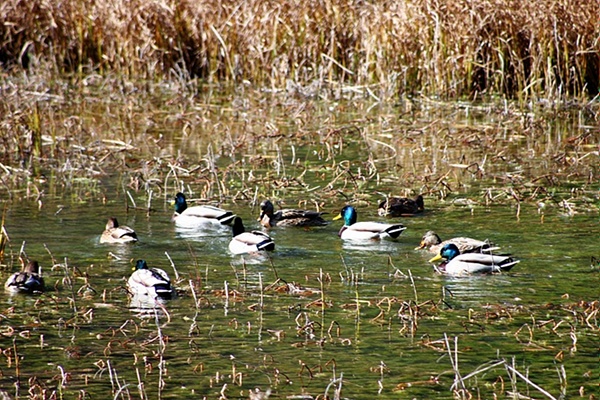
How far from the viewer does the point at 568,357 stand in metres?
7.55

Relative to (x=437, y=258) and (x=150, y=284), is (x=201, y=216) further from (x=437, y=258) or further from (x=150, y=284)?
(x=150, y=284)

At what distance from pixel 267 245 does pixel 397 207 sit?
2.10 m

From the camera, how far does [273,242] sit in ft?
36.2

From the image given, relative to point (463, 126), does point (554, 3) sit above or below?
above

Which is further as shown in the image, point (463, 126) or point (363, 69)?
point (363, 69)

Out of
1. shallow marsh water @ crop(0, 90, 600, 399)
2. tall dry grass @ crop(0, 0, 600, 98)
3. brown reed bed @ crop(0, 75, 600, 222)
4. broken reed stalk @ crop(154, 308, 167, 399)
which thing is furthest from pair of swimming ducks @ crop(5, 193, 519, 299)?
tall dry grass @ crop(0, 0, 600, 98)

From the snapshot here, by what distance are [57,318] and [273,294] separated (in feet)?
5.60

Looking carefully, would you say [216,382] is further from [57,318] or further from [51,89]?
[51,89]

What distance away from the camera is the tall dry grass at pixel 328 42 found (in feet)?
61.4

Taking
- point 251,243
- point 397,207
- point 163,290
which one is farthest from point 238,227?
point 163,290

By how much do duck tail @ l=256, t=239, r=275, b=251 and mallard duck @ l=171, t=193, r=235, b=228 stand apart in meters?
1.26

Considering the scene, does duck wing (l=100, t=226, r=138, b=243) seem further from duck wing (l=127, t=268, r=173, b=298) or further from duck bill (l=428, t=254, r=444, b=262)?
duck bill (l=428, t=254, r=444, b=262)

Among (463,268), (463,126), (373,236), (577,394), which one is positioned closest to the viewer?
(577,394)

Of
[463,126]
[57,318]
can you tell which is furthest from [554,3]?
[57,318]
